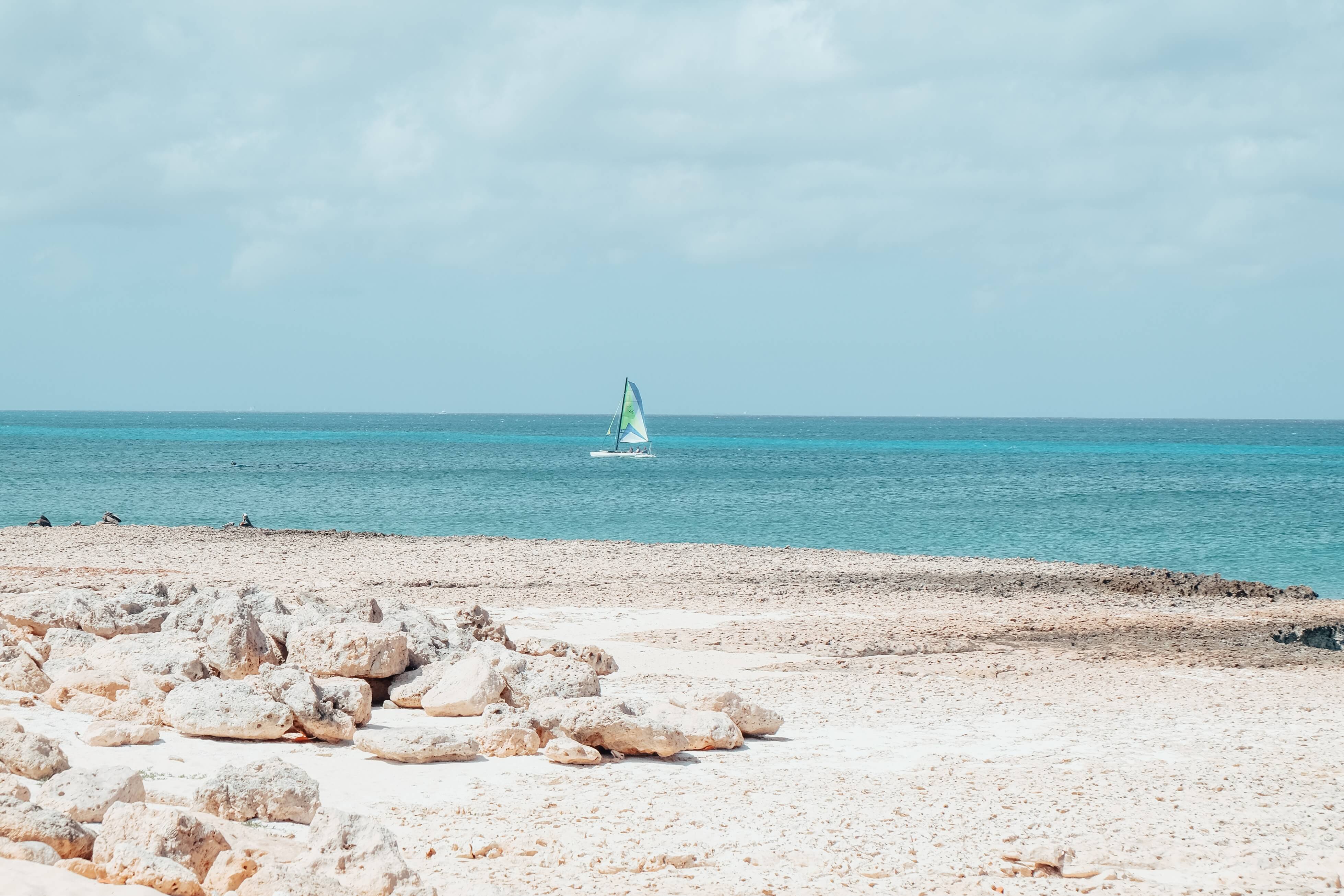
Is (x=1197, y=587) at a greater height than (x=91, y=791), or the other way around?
(x=91, y=791)

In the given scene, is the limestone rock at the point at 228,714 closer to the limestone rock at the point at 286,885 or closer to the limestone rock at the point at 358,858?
the limestone rock at the point at 358,858

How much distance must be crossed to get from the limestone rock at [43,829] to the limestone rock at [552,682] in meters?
4.67

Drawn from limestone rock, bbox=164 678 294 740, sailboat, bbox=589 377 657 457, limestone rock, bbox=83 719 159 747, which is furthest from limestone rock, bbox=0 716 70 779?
sailboat, bbox=589 377 657 457

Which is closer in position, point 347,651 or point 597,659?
point 347,651

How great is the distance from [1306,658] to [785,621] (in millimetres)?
6633

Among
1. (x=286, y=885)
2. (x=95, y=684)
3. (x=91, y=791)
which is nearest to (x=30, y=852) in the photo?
(x=91, y=791)

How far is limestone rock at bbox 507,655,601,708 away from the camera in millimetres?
10055

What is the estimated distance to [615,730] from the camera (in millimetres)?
8695

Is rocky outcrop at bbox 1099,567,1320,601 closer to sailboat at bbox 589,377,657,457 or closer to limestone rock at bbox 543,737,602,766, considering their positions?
limestone rock at bbox 543,737,602,766

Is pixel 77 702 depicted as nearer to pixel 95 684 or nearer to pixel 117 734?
pixel 95 684

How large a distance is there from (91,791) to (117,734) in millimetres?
2225

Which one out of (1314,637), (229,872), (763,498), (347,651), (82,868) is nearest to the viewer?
(82,868)

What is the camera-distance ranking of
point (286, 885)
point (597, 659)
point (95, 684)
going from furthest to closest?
point (597, 659) → point (95, 684) → point (286, 885)

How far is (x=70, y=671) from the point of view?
9.43 meters
